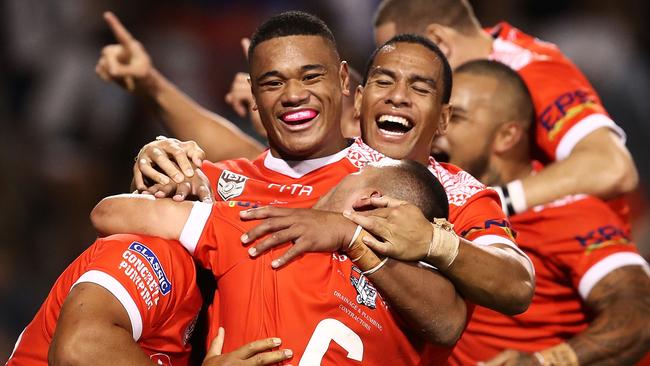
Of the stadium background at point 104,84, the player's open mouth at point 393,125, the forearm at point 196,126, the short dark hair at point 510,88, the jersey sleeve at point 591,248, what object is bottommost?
the stadium background at point 104,84

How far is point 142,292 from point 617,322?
217 cm

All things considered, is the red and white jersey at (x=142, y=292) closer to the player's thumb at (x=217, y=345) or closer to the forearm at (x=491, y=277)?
the player's thumb at (x=217, y=345)

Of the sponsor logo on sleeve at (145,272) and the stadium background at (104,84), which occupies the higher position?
the sponsor logo on sleeve at (145,272)

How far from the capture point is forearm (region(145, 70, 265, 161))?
5141 millimetres

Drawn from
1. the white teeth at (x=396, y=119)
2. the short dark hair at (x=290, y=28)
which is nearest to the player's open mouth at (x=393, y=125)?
the white teeth at (x=396, y=119)

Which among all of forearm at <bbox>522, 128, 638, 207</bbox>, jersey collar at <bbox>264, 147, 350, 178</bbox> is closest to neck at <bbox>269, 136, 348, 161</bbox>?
jersey collar at <bbox>264, 147, 350, 178</bbox>

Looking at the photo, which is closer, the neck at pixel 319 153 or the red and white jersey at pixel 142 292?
the red and white jersey at pixel 142 292

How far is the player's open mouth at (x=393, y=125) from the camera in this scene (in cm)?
394

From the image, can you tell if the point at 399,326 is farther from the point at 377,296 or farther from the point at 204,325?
the point at 204,325

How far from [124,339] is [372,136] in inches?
53.9

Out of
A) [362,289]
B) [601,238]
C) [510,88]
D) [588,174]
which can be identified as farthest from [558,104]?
[362,289]

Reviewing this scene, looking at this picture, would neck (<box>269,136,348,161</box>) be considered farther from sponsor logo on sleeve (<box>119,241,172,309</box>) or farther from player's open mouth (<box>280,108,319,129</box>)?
sponsor logo on sleeve (<box>119,241,172,309</box>)

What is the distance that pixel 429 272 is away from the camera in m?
3.29

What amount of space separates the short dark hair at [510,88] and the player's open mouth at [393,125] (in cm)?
102
